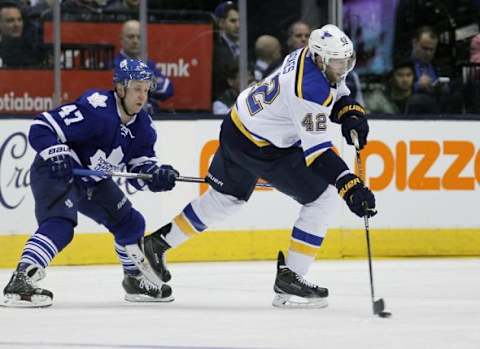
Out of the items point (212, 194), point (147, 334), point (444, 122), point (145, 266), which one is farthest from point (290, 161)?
point (444, 122)

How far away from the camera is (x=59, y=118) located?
5461 mm

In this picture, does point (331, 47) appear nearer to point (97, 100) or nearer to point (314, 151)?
point (314, 151)

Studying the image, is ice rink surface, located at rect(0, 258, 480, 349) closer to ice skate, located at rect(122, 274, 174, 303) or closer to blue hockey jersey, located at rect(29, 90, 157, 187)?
ice skate, located at rect(122, 274, 174, 303)

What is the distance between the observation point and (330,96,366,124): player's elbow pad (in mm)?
5648

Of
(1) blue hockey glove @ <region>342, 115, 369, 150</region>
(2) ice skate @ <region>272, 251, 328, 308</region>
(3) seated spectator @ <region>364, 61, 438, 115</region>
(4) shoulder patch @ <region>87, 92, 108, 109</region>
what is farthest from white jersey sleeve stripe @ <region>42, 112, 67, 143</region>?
(3) seated spectator @ <region>364, 61, 438, 115</region>

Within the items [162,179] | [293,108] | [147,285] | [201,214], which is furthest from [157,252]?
[293,108]

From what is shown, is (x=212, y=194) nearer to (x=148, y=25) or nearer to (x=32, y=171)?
(x=32, y=171)

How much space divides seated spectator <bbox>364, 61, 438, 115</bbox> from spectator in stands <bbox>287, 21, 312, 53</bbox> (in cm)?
54

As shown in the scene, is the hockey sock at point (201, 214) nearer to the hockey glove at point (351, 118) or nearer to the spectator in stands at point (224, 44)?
the hockey glove at point (351, 118)

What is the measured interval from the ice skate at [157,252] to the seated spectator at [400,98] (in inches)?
118

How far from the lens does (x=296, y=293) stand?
5.55 m

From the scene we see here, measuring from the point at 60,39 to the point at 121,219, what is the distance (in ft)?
8.57

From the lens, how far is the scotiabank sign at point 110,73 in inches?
311

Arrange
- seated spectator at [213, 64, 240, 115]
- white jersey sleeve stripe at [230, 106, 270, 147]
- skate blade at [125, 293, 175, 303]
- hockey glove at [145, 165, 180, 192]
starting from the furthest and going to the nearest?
1. seated spectator at [213, 64, 240, 115]
2. skate blade at [125, 293, 175, 303]
3. white jersey sleeve stripe at [230, 106, 270, 147]
4. hockey glove at [145, 165, 180, 192]
